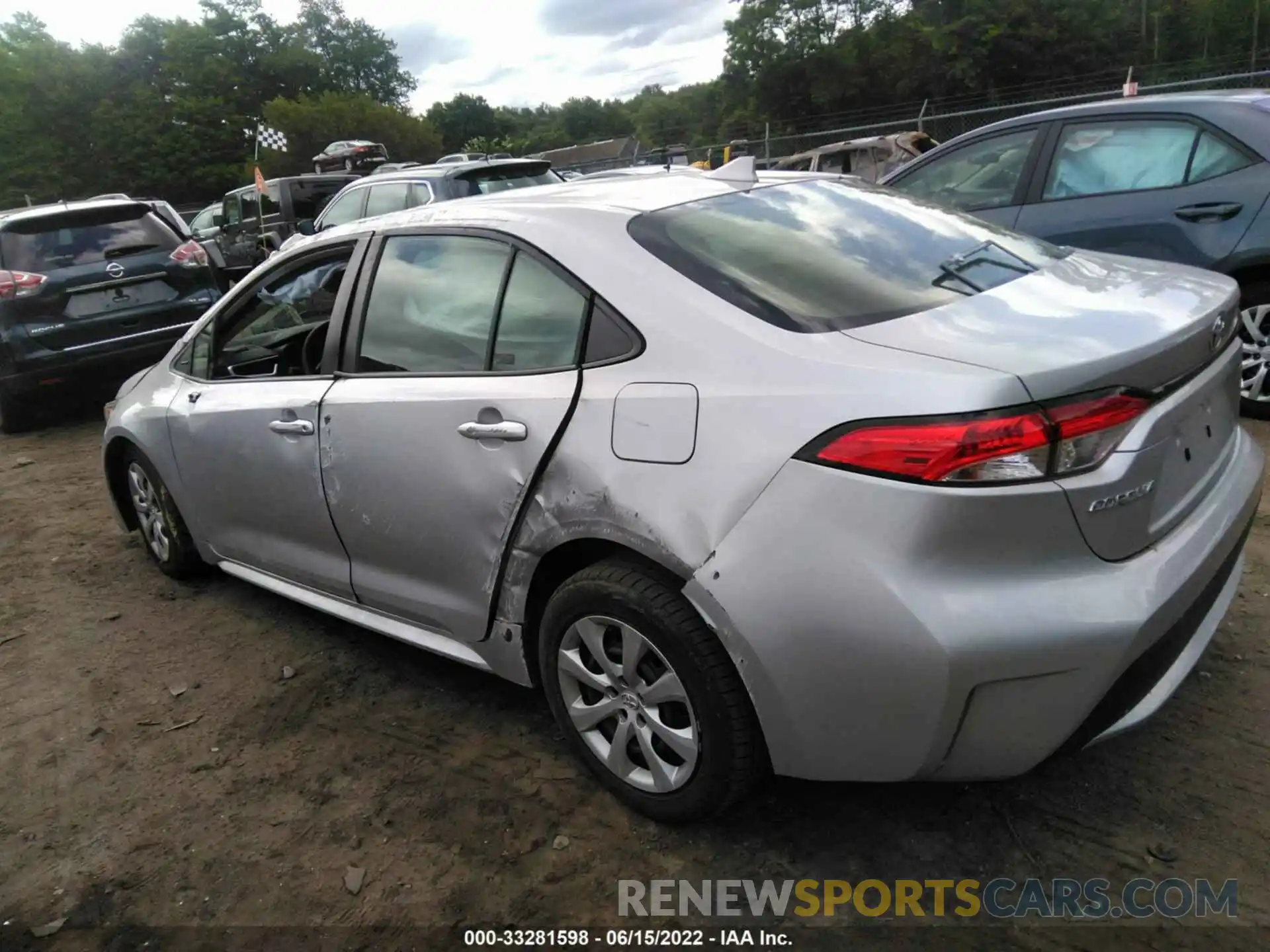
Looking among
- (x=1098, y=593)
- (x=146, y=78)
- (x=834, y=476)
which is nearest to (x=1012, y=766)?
(x=1098, y=593)

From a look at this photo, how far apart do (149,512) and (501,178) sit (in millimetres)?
5958

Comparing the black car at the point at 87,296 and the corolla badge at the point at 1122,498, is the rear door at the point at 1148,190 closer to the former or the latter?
the corolla badge at the point at 1122,498

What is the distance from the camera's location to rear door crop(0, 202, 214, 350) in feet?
23.2

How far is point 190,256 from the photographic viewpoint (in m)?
7.72

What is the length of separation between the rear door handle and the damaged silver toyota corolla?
2.39 m

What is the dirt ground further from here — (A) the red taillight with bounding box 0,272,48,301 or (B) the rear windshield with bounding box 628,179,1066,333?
(A) the red taillight with bounding box 0,272,48,301

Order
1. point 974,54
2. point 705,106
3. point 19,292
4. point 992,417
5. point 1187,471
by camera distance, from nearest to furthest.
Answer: point 992,417
point 1187,471
point 19,292
point 974,54
point 705,106

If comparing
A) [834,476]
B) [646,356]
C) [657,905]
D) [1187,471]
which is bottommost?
[657,905]

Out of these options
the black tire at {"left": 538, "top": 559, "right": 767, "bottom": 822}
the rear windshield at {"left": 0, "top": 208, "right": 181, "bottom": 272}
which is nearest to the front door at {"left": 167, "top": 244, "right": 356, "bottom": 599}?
the black tire at {"left": 538, "top": 559, "right": 767, "bottom": 822}

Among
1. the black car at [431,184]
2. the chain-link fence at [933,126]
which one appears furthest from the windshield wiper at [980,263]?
the chain-link fence at [933,126]

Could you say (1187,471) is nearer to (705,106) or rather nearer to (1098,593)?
(1098,593)

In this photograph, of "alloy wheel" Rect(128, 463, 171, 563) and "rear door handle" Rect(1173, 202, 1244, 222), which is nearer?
"alloy wheel" Rect(128, 463, 171, 563)

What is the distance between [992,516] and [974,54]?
175 ft

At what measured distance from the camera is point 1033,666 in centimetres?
179
